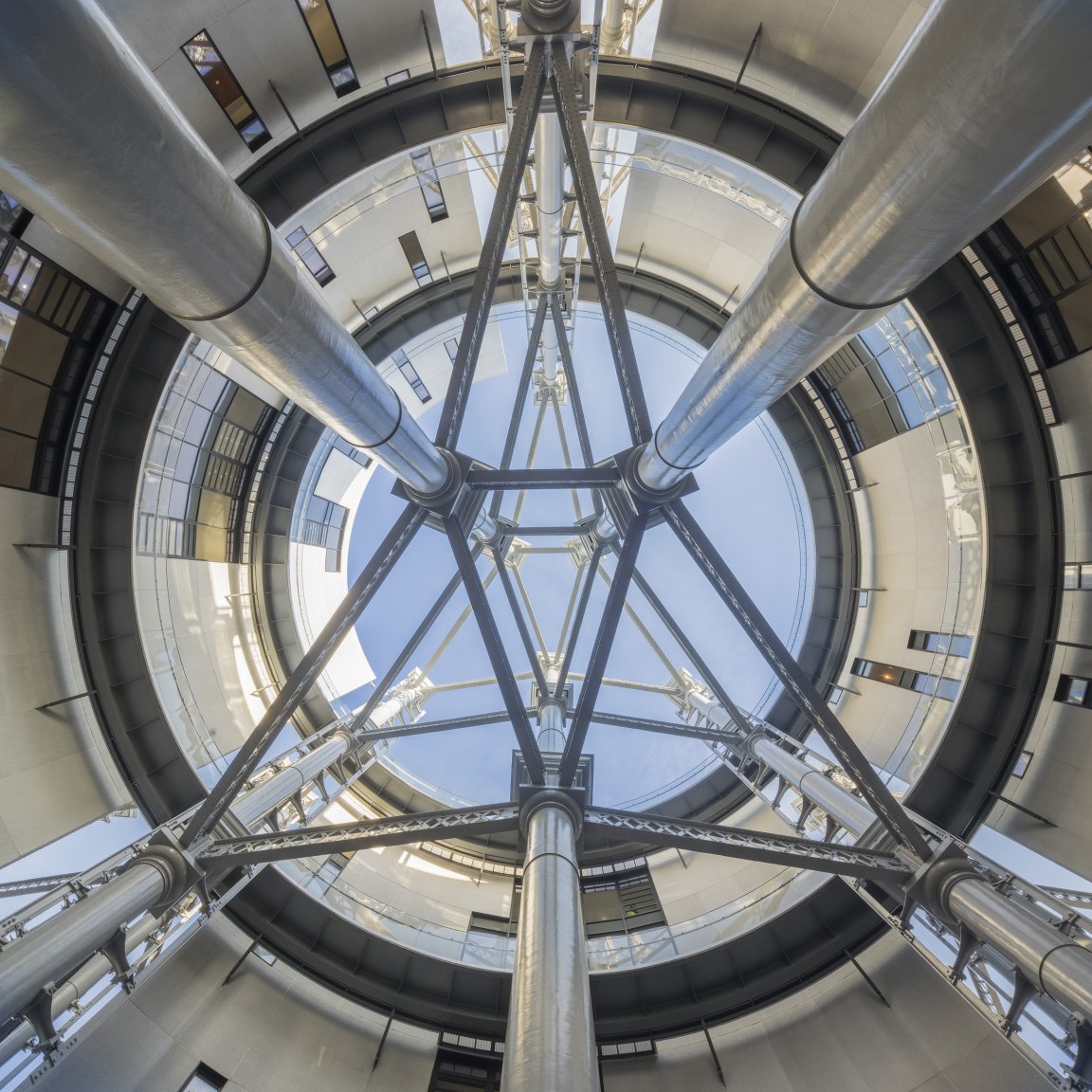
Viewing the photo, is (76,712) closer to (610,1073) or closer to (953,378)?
(610,1073)

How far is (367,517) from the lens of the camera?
32812 mm

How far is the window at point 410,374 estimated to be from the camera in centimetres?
2328

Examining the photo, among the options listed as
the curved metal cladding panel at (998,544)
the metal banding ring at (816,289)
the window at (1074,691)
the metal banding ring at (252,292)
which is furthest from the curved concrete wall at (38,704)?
the window at (1074,691)

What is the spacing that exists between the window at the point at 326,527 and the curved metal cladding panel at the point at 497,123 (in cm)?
1229

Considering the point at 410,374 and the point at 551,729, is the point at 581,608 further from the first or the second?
the point at 410,374

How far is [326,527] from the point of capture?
2639 centimetres

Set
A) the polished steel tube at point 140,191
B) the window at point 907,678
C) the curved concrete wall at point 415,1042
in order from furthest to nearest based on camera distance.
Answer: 1. the window at point 907,678
2. the curved concrete wall at point 415,1042
3. the polished steel tube at point 140,191

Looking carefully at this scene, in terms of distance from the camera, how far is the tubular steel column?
6285 millimetres

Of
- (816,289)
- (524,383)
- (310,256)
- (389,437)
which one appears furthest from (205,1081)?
(310,256)

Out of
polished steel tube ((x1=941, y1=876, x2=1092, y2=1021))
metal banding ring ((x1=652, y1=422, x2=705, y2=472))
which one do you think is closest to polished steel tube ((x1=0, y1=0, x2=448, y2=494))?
metal banding ring ((x1=652, y1=422, x2=705, y2=472))

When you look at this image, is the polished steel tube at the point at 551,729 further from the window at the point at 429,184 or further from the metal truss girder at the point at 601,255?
the window at the point at 429,184

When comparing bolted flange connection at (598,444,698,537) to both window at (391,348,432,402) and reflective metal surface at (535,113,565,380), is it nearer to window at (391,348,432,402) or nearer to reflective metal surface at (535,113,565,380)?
reflective metal surface at (535,113,565,380)

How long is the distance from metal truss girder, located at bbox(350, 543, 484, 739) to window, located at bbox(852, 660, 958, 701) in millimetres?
15000

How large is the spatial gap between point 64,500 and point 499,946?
18412 mm
